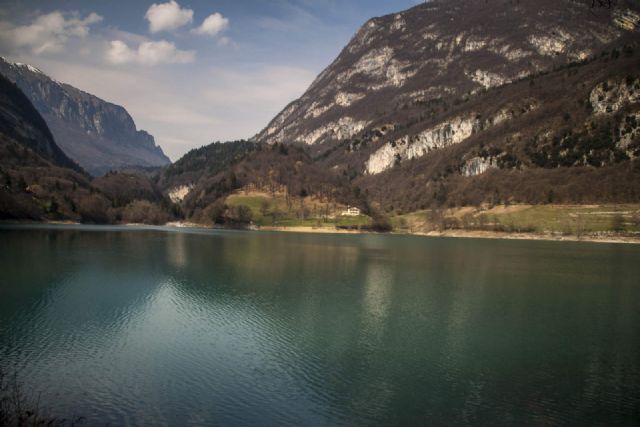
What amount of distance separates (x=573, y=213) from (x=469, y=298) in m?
152

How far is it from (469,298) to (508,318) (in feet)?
29.5

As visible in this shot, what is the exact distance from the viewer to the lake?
21344mm

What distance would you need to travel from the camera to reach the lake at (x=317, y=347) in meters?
21.3

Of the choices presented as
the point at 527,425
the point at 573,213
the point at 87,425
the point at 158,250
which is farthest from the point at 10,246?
the point at 573,213

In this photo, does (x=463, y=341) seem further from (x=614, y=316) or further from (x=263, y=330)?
(x=614, y=316)

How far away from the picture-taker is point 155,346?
30.5m

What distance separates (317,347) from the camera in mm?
30984

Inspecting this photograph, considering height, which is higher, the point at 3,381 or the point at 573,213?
the point at 573,213

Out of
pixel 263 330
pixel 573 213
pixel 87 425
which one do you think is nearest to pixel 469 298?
pixel 263 330

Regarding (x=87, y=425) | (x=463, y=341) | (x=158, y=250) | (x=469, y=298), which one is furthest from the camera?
(x=158, y=250)

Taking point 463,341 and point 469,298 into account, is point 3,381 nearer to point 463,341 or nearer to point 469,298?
point 463,341

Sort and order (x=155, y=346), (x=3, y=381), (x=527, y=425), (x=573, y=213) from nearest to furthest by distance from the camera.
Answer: (x=527, y=425), (x=3, y=381), (x=155, y=346), (x=573, y=213)

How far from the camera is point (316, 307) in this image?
4388 centimetres

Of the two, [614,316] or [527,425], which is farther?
[614,316]
